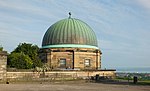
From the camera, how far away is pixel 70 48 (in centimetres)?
4891

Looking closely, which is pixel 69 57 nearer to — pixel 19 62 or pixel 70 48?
pixel 70 48

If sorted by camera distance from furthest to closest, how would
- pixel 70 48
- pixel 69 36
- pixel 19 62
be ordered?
pixel 69 36 < pixel 70 48 < pixel 19 62

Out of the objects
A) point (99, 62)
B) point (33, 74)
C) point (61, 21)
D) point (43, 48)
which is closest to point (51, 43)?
point (43, 48)

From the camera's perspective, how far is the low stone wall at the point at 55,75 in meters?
33.9

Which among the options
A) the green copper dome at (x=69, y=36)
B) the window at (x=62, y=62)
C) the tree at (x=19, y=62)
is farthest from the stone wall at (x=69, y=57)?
the tree at (x=19, y=62)

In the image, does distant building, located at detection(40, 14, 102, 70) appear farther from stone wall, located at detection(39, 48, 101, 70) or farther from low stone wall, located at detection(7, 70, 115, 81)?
low stone wall, located at detection(7, 70, 115, 81)

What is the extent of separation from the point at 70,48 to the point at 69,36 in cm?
246

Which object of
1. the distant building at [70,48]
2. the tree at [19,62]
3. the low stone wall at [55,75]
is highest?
the distant building at [70,48]

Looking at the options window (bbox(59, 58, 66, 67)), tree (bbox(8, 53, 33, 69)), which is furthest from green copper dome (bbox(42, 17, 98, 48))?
tree (bbox(8, 53, 33, 69))

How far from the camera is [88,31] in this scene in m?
52.4

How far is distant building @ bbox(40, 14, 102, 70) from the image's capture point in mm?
48938

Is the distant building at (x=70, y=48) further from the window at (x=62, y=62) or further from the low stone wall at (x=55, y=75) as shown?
the low stone wall at (x=55, y=75)

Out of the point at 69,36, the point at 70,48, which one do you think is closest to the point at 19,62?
the point at 70,48

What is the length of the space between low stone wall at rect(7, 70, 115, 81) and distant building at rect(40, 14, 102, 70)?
2.73 metres
